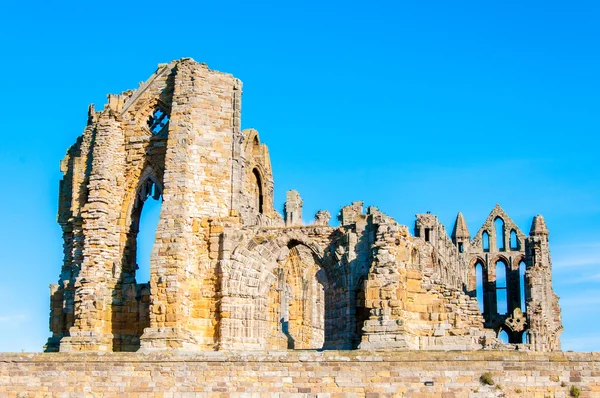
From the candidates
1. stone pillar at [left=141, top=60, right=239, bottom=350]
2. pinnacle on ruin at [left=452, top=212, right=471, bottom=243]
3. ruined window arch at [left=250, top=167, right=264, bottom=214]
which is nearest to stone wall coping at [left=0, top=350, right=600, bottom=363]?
stone pillar at [left=141, top=60, right=239, bottom=350]

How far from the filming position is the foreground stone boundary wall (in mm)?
21000

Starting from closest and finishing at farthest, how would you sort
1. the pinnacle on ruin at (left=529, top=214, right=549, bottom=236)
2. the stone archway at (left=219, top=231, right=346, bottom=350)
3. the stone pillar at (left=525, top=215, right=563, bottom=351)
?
1. the stone archway at (left=219, top=231, right=346, bottom=350)
2. the stone pillar at (left=525, top=215, right=563, bottom=351)
3. the pinnacle on ruin at (left=529, top=214, right=549, bottom=236)

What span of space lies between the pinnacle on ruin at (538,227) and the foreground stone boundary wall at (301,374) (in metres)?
35.5

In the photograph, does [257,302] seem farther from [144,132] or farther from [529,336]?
[529,336]

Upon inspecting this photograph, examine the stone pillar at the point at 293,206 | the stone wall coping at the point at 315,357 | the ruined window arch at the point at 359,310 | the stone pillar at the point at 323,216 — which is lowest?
the stone wall coping at the point at 315,357

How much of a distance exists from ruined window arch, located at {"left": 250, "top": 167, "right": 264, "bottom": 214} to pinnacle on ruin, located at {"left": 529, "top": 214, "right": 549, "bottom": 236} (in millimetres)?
26992

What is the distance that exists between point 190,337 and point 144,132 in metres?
6.48

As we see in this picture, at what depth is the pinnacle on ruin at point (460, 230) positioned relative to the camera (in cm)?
6172

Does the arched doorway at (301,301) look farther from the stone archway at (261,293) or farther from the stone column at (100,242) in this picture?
the stone column at (100,242)

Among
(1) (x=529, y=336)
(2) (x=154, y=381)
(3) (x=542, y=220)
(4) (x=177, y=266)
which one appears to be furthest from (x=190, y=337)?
(3) (x=542, y=220)

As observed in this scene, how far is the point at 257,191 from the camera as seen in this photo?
32781mm

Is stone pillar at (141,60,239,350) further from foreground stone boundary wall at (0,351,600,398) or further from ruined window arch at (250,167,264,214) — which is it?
ruined window arch at (250,167,264,214)

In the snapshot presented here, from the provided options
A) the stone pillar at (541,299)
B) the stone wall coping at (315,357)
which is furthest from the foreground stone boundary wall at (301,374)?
the stone pillar at (541,299)

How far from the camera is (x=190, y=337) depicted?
86.7 feet
